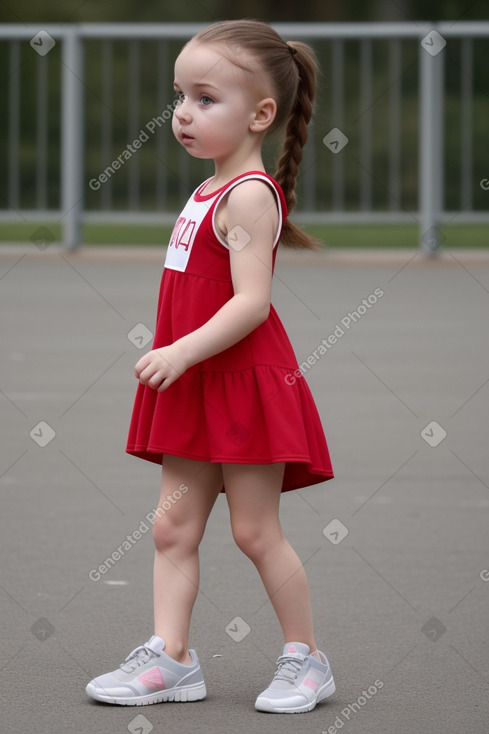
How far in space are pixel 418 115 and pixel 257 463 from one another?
1117 centimetres

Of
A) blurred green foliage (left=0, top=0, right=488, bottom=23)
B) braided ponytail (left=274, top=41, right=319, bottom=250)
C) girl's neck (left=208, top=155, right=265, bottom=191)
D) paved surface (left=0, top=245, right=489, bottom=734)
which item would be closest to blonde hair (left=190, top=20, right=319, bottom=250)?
braided ponytail (left=274, top=41, right=319, bottom=250)

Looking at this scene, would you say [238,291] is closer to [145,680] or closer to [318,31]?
[145,680]

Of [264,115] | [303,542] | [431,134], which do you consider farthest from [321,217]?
[264,115]

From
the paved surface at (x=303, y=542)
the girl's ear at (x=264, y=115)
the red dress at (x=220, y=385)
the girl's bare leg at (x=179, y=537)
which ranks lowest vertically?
the paved surface at (x=303, y=542)

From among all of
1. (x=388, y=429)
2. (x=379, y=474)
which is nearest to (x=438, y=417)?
(x=388, y=429)

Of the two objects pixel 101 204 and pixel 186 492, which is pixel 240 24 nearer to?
pixel 186 492

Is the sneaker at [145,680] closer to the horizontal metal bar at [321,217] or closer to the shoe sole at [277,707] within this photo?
the shoe sole at [277,707]

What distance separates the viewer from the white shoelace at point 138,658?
3.54 meters

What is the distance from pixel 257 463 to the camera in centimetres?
343

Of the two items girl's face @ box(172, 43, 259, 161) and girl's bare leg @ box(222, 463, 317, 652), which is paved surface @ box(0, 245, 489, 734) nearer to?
girl's bare leg @ box(222, 463, 317, 652)

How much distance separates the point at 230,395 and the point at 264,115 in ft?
2.02

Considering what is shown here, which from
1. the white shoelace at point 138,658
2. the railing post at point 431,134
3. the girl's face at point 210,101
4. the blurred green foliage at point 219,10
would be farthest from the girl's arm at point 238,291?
the blurred green foliage at point 219,10

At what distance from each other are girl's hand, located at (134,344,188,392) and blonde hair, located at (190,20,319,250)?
0.47m

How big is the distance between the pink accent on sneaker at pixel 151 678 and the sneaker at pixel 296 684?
0.22m
